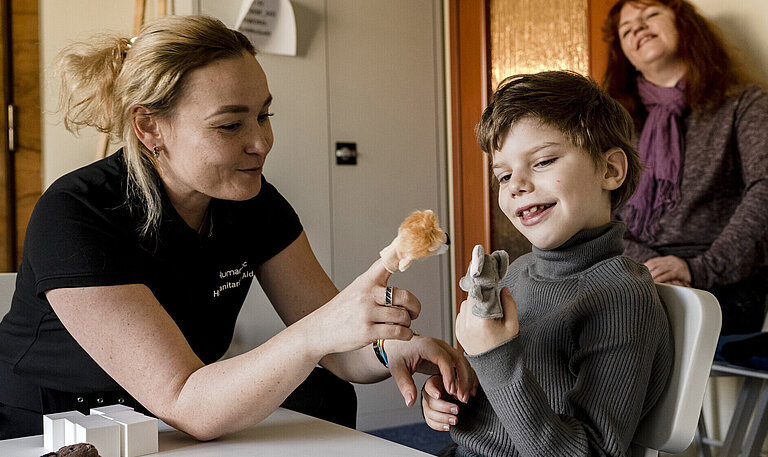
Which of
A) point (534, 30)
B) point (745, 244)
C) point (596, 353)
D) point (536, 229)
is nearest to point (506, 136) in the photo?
point (536, 229)

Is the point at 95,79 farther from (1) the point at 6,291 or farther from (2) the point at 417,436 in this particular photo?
(2) the point at 417,436

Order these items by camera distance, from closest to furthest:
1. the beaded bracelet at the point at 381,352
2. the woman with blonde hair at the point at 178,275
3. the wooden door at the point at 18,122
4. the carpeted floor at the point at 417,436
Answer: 1. the woman with blonde hair at the point at 178,275
2. the beaded bracelet at the point at 381,352
3. the wooden door at the point at 18,122
4. the carpeted floor at the point at 417,436

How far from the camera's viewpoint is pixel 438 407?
106 cm

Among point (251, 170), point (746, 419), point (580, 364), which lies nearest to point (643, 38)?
point (746, 419)

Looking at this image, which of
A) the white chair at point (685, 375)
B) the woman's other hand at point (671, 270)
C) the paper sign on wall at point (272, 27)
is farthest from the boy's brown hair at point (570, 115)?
the paper sign on wall at point (272, 27)

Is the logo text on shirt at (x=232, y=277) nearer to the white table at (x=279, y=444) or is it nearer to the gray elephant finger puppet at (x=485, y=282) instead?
the white table at (x=279, y=444)

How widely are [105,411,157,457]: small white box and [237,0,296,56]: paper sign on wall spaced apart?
2.36 meters

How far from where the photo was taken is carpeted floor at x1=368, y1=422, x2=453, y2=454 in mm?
2916

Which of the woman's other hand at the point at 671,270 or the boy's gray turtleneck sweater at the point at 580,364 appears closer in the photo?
the boy's gray turtleneck sweater at the point at 580,364

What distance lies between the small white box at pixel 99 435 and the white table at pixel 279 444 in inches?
2.3

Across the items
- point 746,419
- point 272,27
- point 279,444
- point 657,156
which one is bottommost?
point 746,419

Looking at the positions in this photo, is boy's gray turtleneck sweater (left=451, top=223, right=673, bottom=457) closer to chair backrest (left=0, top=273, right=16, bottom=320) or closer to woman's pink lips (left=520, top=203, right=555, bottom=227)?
woman's pink lips (left=520, top=203, right=555, bottom=227)

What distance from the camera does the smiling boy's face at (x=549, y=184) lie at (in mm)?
1047

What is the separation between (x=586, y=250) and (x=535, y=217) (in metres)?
0.09
